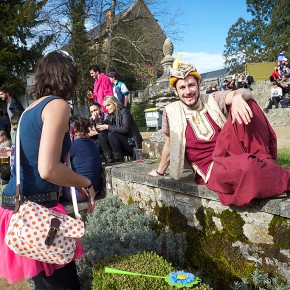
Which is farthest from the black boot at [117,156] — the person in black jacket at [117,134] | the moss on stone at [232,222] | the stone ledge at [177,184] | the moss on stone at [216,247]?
the moss on stone at [232,222]

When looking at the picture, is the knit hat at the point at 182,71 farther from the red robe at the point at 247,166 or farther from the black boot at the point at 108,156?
the black boot at the point at 108,156

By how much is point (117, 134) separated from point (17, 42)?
13900 mm

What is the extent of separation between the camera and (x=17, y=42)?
54.3 ft

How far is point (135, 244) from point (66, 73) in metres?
1.81

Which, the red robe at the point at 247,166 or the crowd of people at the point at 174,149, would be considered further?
the red robe at the point at 247,166

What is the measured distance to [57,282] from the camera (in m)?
1.79

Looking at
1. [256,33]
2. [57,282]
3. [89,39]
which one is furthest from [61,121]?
[256,33]

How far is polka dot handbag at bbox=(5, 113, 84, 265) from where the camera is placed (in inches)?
62.3

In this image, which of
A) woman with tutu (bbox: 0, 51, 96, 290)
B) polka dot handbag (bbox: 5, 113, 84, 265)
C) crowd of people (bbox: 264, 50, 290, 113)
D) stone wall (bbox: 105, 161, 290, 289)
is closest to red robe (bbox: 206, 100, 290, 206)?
stone wall (bbox: 105, 161, 290, 289)

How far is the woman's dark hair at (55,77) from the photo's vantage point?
174 cm

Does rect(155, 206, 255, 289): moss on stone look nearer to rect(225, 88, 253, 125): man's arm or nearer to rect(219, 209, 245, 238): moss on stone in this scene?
rect(219, 209, 245, 238): moss on stone

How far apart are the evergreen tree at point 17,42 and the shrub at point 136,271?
1485 centimetres

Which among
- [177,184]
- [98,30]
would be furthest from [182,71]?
[98,30]

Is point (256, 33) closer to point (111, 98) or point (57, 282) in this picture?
point (111, 98)
